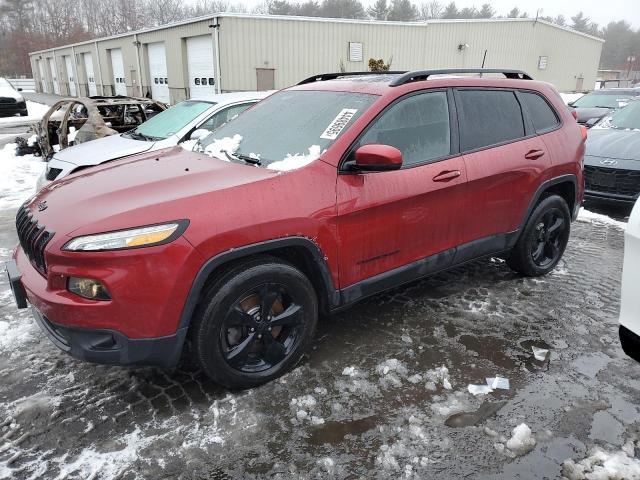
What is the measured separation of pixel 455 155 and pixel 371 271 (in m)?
1.09

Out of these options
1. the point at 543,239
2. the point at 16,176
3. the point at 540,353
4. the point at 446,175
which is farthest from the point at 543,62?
the point at 540,353

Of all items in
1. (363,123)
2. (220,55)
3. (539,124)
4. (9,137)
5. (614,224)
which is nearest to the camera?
(363,123)

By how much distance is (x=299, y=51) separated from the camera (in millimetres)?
19844

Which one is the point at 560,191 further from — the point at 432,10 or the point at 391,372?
the point at 432,10

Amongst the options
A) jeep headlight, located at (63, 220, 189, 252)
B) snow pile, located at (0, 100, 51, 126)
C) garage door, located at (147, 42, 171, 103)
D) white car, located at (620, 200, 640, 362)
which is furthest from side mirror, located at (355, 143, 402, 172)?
garage door, located at (147, 42, 171, 103)

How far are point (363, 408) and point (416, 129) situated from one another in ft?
6.12

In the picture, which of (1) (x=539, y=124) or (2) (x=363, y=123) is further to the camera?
(1) (x=539, y=124)

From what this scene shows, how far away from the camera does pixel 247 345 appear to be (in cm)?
279

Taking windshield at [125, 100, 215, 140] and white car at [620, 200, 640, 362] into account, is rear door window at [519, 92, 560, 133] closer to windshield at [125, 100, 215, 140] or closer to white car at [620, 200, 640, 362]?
white car at [620, 200, 640, 362]

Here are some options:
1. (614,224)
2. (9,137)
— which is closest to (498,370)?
(614,224)

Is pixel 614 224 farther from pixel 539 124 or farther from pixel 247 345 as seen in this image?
pixel 247 345

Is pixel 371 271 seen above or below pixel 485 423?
above

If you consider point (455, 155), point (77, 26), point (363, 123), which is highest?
point (77, 26)

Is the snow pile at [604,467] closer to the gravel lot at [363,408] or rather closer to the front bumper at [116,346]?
the gravel lot at [363,408]
